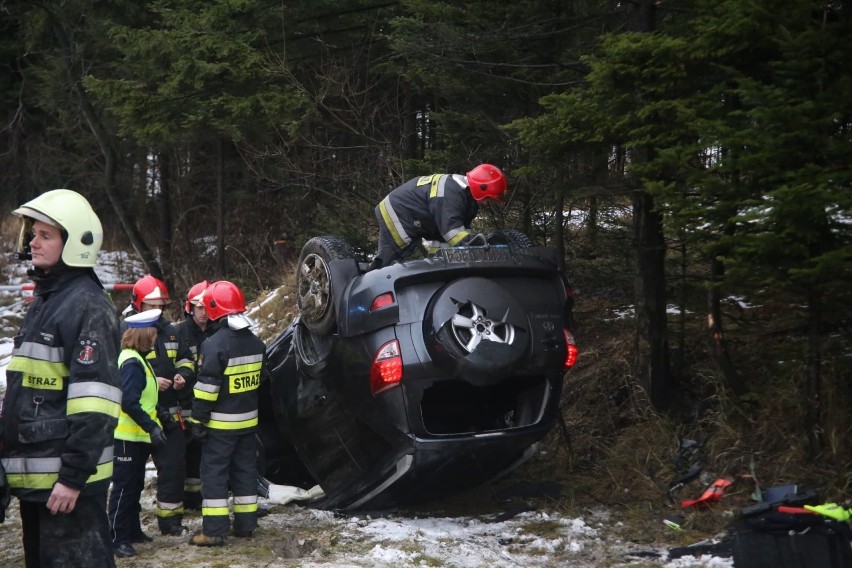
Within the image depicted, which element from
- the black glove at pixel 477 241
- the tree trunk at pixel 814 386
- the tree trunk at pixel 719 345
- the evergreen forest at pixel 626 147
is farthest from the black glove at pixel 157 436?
the tree trunk at pixel 814 386

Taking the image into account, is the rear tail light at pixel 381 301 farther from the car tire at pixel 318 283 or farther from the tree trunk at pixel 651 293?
the tree trunk at pixel 651 293

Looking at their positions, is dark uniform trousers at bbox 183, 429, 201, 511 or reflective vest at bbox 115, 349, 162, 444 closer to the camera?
reflective vest at bbox 115, 349, 162, 444

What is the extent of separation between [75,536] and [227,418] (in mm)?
2160

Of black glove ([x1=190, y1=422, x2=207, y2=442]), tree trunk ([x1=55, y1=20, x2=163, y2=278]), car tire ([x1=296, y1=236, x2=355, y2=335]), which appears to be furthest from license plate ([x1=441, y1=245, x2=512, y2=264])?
tree trunk ([x1=55, y1=20, x2=163, y2=278])

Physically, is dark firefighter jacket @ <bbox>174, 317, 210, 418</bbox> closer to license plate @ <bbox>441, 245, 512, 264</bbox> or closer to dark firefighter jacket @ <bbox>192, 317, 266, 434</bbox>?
dark firefighter jacket @ <bbox>192, 317, 266, 434</bbox>

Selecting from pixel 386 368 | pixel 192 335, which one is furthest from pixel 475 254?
pixel 192 335

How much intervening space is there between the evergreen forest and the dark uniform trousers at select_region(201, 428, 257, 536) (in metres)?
2.42

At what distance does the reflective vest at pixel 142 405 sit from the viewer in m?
6.13

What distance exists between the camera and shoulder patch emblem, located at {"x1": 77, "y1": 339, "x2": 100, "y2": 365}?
3994 millimetres

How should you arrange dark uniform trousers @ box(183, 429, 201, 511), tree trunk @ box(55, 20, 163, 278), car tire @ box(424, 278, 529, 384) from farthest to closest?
1. tree trunk @ box(55, 20, 163, 278)
2. dark uniform trousers @ box(183, 429, 201, 511)
3. car tire @ box(424, 278, 529, 384)

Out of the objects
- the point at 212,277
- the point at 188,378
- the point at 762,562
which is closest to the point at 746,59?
the point at 762,562

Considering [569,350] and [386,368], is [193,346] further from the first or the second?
[569,350]

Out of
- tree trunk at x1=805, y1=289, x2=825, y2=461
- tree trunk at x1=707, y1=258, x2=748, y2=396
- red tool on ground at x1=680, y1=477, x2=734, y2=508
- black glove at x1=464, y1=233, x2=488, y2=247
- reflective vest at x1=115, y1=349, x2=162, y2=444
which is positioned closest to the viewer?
tree trunk at x1=805, y1=289, x2=825, y2=461

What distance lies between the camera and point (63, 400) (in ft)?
13.5
